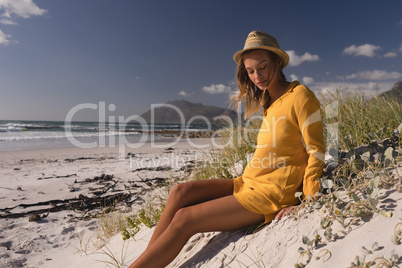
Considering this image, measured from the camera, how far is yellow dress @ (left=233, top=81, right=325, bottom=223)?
5.88 ft

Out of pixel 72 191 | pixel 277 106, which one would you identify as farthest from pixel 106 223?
pixel 277 106

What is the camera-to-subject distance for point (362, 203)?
4.89ft

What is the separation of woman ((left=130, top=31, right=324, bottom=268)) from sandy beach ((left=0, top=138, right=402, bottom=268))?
0.19m

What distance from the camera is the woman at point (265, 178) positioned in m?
1.79

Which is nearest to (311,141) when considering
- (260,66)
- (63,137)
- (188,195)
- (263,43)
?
(260,66)

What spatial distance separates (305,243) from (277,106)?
1.02 m

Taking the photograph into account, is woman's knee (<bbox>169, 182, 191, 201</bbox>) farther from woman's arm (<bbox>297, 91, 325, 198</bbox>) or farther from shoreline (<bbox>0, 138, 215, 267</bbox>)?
shoreline (<bbox>0, 138, 215, 267</bbox>)

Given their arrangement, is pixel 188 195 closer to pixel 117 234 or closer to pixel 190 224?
pixel 190 224

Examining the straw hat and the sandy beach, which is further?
the straw hat

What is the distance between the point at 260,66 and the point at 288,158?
2.48ft

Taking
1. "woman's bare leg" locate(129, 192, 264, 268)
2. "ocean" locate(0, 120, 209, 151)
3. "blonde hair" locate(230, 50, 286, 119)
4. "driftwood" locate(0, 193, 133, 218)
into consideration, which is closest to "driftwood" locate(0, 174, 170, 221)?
"driftwood" locate(0, 193, 133, 218)

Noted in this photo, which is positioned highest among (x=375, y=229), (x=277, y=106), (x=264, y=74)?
(x=264, y=74)

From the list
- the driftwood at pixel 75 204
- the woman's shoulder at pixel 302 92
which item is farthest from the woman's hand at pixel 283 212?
the driftwood at pixel 75 204

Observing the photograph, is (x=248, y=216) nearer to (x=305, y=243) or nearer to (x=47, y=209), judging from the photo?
(x=305, y=243)
